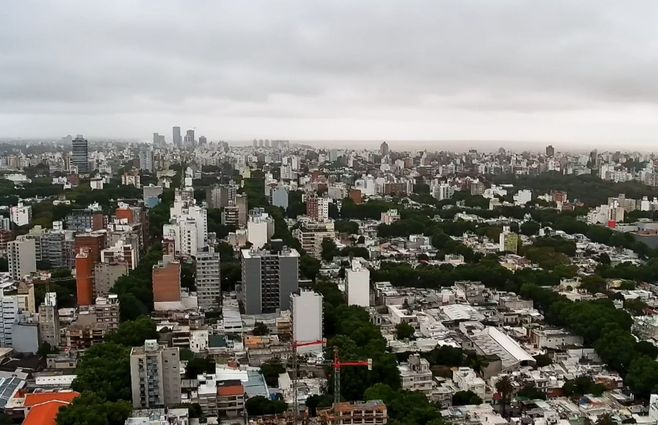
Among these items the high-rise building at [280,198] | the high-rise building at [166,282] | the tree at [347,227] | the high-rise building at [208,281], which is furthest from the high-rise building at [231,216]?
the high-rise building at [166,282]

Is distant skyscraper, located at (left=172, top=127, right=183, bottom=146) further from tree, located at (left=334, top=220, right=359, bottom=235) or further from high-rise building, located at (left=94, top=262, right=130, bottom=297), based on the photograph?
high-rise building, located at (left=94, top=262, right=130, bottom=297)

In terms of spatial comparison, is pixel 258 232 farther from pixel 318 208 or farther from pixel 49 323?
pixel 49 323

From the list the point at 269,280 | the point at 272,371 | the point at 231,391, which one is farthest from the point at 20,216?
the point at 231,391

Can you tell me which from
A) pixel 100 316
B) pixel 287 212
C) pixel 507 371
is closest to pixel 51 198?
pixel 287 212

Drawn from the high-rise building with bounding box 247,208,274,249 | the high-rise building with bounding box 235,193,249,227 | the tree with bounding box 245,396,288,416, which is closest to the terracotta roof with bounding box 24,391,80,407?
the tree with bounding box 245,396,288,416

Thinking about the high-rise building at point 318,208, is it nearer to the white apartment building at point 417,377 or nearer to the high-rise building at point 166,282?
the high-rise building at point 166,282

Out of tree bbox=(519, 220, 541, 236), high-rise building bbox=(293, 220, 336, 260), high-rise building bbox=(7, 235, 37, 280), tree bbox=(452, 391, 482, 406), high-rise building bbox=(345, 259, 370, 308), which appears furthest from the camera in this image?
tree bbox=(519, 220, 541, 236)
